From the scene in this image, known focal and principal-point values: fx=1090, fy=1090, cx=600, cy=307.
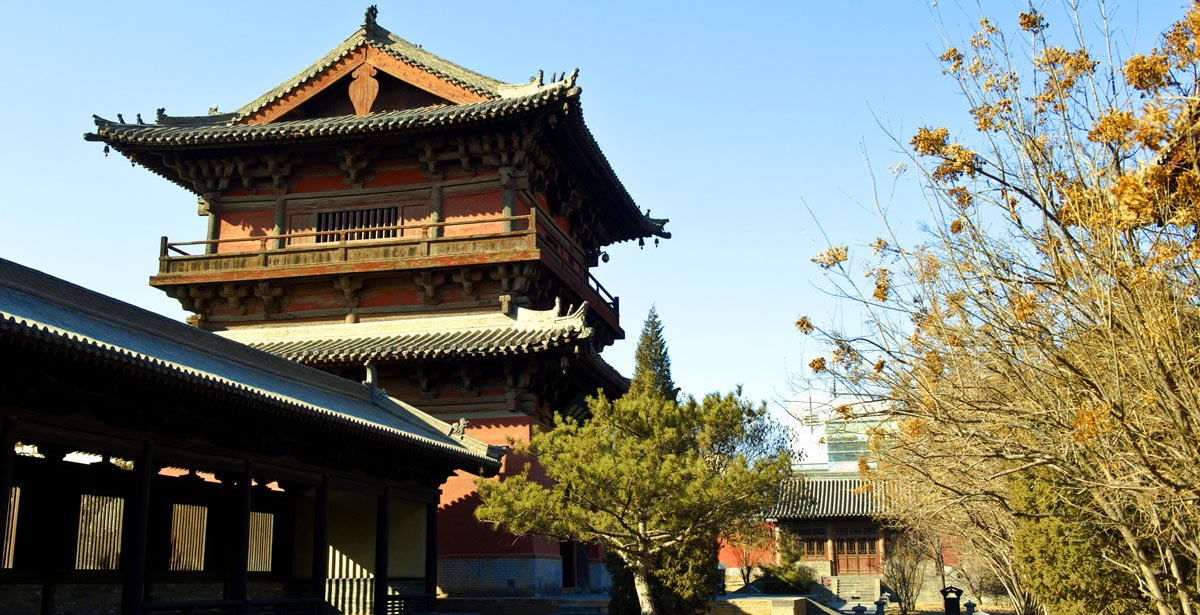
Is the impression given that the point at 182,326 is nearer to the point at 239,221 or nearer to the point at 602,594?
the point at 239,221

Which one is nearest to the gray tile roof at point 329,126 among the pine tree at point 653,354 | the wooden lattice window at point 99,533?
the wooden lattice window at point 99,533

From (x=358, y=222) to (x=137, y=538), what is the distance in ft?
39.0

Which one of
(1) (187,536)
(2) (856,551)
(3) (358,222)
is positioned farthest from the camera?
(2) (856,551)

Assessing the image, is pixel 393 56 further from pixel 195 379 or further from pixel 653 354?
pixel 653 354

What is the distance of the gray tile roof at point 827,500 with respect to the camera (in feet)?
146

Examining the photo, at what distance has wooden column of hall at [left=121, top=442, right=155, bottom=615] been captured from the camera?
11555mm

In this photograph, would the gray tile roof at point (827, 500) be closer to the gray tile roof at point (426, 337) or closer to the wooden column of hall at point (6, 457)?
the gray tile roof at point (426, 337)

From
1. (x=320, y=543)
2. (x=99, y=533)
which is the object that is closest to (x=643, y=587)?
(x=320, y=543)

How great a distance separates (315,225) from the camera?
900 inches

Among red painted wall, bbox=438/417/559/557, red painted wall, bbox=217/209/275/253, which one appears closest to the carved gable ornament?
red painted wall, bbox=217/209/275/253

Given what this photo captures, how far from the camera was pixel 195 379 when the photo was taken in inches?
445

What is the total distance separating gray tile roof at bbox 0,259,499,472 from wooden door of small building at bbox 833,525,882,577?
3258 cm

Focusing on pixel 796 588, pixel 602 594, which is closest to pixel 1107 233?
pixel 602 594

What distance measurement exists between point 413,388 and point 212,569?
6390 millimetres
